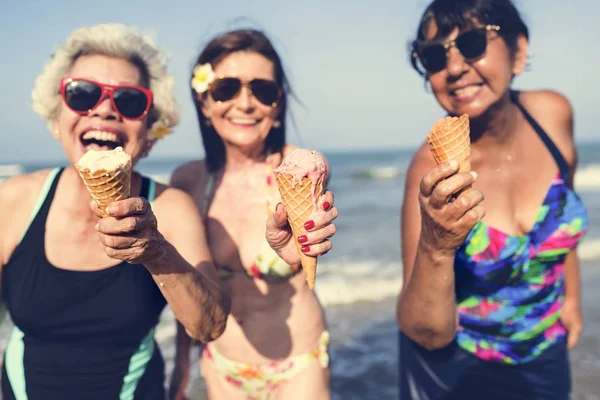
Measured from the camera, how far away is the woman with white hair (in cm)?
249

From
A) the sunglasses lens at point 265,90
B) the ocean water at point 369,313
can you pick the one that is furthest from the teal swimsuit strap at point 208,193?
the ocean water at point 369,313

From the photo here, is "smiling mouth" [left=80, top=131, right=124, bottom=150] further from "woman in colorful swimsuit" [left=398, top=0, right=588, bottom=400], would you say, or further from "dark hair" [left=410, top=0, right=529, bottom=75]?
"dark hair" [left=410, top=0, right=529, bottom=75]

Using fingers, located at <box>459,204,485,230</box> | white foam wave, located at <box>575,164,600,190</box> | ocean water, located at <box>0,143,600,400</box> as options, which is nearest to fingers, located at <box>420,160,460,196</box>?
fingers, located at <box>459,204,485,230</box>

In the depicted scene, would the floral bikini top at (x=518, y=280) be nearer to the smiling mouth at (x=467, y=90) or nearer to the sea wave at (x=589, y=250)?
the smiling mouth at (x=467, y=90)

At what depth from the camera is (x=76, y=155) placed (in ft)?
8.48

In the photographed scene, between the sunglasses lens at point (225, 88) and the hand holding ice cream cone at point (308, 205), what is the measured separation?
1.58 meters

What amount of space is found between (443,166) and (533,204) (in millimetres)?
1402

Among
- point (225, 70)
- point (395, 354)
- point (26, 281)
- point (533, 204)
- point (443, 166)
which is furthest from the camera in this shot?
point (395, 354)

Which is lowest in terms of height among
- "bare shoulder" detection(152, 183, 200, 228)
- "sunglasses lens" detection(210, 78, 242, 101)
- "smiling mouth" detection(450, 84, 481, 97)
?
"bare shoulder" detection(152, 183, 200, 228)

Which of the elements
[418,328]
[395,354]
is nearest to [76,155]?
[418,328]

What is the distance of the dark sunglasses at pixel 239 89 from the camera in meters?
3.34

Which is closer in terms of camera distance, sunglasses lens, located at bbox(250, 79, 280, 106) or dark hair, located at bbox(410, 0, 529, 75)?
dark hair, located at bbox(410, 0, 529, 75)

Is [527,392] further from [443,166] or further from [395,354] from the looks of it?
[395,354]

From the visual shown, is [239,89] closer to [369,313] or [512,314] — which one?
[512,314]
